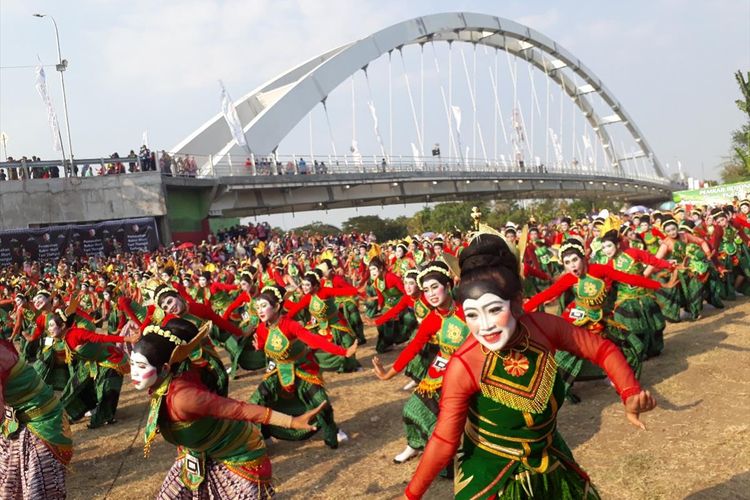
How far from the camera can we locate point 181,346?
393cm

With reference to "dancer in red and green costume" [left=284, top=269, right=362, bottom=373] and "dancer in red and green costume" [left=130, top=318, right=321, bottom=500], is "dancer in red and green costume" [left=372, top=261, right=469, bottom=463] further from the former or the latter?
"dancer in red and green costume" [left=284, top=269, right=362, bottom=373]

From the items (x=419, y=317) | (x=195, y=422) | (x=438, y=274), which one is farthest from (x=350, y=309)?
(x=195, y=422)

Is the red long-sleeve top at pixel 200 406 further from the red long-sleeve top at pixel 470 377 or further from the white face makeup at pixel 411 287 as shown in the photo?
the white face makeup at pixel 411 287

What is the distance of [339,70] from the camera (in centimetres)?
5197

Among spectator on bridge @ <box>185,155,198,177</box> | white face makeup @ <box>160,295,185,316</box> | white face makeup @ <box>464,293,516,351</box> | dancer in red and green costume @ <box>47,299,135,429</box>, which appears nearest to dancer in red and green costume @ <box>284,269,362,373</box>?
white face makeup @ <box>160,295,185,316</box>

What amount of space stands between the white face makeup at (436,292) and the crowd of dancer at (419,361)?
0.02 metres


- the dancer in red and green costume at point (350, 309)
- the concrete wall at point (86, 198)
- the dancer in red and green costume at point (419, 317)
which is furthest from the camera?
the concrete wall at point (86, 198)

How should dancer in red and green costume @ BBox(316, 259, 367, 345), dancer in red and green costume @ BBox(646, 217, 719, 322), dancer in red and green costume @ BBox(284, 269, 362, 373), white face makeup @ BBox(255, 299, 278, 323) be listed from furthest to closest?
dancer in red and green costume @ BBox(316, 259, 367, 345), dancer in red and green costume @ BBox(646, 217, 719, 322), dancer in red and green costume @ BBox(284, 269, 362, 373), white face makeup @ BBox(255, 299, 278, 323)

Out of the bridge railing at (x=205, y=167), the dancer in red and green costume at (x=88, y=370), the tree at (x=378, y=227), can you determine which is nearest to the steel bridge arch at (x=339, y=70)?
the bridge railing at (x=205, y=167)

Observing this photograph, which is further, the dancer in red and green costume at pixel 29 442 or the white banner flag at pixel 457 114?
the white banner flag at pixel 457 114

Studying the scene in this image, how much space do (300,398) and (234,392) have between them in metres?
3.61

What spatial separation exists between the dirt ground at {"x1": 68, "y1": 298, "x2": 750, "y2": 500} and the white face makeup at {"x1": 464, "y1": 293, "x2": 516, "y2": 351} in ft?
9.22

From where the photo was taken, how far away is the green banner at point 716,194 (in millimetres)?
36125

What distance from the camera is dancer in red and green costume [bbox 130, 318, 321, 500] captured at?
3775mm
